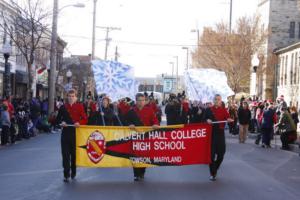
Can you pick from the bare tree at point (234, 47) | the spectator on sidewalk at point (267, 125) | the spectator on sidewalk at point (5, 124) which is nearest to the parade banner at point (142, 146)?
the spectator on sidewalk at point (5, 124)

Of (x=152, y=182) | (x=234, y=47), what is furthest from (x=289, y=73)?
(x=152, y=182)

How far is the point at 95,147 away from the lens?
12.0m

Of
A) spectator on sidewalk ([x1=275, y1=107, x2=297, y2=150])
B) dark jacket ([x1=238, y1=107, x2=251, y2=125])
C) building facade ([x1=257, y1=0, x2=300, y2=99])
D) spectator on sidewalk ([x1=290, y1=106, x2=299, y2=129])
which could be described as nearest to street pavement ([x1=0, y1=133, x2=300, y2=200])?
spectator on sidewalk ([x1=275, y1=107, x2=297, y2=150])

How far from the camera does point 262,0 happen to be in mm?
62844

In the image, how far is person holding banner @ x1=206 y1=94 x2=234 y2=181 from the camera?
12258 mm

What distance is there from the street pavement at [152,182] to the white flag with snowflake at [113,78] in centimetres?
233

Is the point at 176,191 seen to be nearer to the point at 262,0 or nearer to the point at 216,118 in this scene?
the point at 216,118

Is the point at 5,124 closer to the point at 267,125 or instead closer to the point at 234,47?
the point at 267,125

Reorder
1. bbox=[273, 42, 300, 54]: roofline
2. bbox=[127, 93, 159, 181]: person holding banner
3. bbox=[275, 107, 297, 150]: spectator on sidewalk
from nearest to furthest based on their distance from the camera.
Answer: bbox=[127, 93, 159, 181]: person holding banner, bbox=[275, 107, 297, 150]: spectator on sidewalk, bbox=[273, 42, 300, 54]: roofline

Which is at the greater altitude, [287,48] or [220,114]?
[287,48]

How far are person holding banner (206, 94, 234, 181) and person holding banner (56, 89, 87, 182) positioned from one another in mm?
2745

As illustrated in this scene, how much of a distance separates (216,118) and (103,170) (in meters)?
3.02

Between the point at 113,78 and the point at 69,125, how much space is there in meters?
5.07

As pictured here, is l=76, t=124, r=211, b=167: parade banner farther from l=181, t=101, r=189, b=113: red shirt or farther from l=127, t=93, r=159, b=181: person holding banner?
l=181, t=101, r=189, b=113: red shirt
